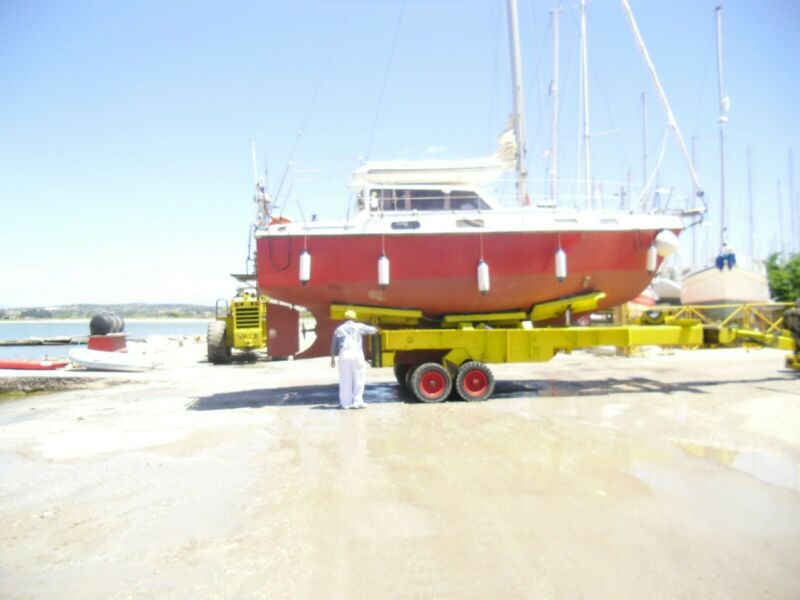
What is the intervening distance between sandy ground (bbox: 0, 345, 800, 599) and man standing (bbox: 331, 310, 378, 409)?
311 millimetres

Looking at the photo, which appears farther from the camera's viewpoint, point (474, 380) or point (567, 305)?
point (567, 305)

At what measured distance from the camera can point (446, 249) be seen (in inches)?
387

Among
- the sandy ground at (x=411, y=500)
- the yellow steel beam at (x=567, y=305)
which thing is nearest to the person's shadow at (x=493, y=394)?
the sandy ground at (x=411, y=500)

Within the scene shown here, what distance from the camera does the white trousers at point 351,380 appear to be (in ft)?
29.8

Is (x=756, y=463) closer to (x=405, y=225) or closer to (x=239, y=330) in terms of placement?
(x=405, y=225)

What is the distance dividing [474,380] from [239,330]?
10.5m

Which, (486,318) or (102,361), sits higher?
(486,318)

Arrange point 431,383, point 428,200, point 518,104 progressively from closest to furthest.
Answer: point 431,383 < point 428,200 < point 518,104

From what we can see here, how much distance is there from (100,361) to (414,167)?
10.1 metres

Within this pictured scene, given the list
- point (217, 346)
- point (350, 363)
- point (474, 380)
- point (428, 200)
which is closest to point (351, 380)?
point (350, 363)

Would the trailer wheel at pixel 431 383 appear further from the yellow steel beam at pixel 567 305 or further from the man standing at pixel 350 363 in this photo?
the yellow steel beam at pixel 567 305

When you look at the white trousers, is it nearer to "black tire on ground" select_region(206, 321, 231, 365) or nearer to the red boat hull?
the red boat hull

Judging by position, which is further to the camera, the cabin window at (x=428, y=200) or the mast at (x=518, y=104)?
the mast at (x=518, y=104)

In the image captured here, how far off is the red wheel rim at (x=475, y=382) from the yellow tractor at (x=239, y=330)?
32.7 ft
